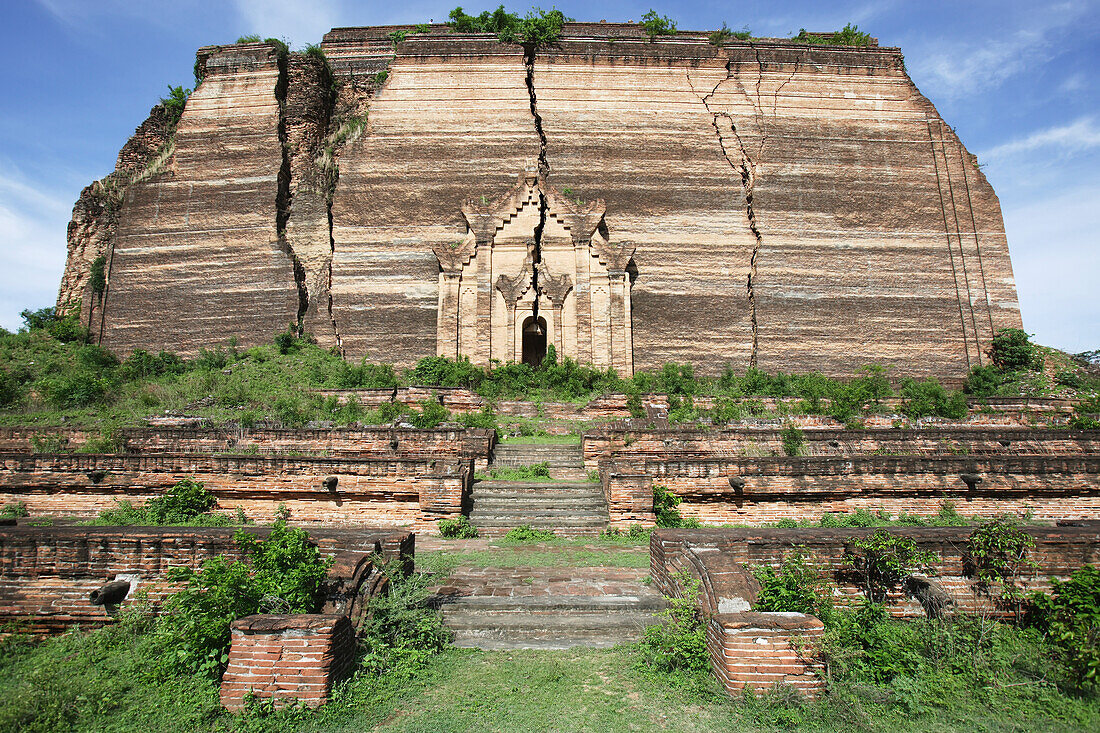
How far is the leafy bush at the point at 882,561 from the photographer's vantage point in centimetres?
516

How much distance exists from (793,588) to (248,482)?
7762 millimetres

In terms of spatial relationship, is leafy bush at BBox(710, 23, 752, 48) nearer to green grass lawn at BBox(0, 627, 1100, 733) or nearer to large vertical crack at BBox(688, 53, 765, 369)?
large vertical crack at BBox(688, 53, 765, 369)

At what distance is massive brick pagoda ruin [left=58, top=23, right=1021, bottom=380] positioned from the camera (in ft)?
70.5

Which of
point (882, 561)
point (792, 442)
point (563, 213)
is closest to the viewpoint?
point (882, 561)

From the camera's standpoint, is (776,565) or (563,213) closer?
(776,565)

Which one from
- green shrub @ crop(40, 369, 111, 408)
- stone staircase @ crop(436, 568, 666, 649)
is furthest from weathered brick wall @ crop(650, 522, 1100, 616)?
green shrub @ crop(40, 369, 111, 408)

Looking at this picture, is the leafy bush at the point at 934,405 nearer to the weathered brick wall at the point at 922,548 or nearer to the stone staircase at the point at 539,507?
the stone staircase at the point at 539,507

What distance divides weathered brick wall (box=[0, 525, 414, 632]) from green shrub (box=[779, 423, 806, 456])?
859 centimetres

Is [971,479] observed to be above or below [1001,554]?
above

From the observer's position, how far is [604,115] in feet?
78.9

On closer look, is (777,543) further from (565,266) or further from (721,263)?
(721,263)

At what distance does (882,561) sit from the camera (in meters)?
5.20

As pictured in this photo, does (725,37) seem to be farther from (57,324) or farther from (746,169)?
(57,324)

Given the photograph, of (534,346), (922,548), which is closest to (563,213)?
(534,346)
